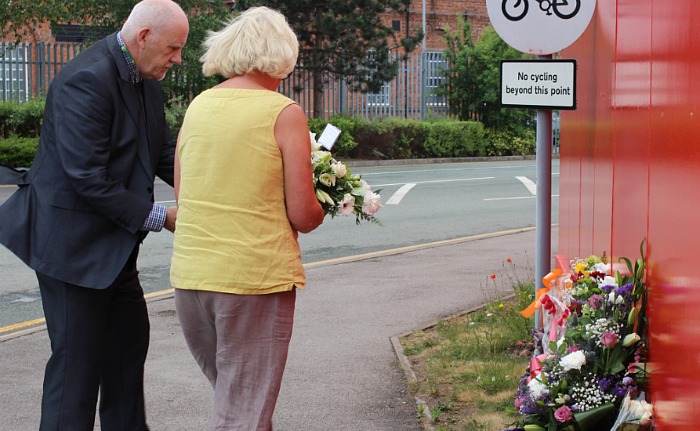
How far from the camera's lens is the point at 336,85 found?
30.9 metres

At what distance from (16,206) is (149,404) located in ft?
6.03

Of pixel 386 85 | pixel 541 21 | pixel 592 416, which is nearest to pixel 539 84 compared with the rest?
pixel 541 21

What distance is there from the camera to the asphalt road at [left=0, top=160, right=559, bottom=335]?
9016 mm

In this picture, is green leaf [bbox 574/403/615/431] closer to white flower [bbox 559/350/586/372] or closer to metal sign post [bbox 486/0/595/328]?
white flower [bbox 559/350/586/372]

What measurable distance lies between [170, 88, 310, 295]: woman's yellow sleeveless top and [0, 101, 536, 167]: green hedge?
2057 cm

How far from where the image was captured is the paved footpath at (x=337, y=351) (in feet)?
17.2

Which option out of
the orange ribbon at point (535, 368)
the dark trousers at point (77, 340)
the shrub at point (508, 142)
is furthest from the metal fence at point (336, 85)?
the orange ribbon at point (535, 368)

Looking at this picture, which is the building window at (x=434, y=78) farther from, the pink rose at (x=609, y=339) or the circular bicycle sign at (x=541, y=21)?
the pink rose at (x=609, y=339)

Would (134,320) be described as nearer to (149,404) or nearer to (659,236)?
(149,404)

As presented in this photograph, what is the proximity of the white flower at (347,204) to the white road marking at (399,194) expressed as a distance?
39.3 feet

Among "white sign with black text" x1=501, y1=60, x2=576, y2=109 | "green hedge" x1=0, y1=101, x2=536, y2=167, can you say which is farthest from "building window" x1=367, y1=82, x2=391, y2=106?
"white sign with black text" x1=501, y1=60, x2=576, y2=109

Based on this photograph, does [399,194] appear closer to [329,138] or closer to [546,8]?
[546,8]

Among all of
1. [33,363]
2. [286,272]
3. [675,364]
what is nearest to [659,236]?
[675,364]

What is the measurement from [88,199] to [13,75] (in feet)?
75.1
